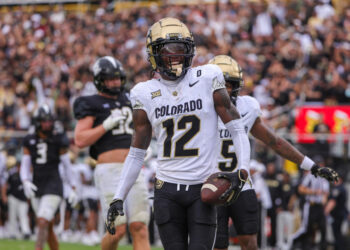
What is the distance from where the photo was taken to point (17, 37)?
2227cm

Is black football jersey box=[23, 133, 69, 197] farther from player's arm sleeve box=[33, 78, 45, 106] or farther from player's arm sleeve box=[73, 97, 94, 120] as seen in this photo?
player's arm sleeve box=[33, 78, 45, 106]

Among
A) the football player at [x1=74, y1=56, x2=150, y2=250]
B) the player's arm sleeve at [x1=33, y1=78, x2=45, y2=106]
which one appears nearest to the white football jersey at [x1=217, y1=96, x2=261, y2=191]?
the football player at [x1=74, y1=56, x2=150, y2=250]

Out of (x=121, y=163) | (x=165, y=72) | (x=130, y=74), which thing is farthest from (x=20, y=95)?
(x=165, y=72)

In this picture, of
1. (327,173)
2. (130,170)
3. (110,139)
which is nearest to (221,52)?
(110,139)

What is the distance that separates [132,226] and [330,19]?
457 inches

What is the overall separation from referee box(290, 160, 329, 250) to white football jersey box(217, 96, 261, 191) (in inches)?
279

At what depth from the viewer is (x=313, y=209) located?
43.4 ft

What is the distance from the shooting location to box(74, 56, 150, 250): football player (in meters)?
6.77

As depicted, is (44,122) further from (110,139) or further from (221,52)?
(221,52)

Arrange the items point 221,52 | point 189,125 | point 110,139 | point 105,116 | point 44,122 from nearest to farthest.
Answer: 1. point 189,125
2. point 110,139
3. point 105,116
4. point 44,122
5. point 221,52

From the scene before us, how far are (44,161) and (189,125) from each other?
506 cm

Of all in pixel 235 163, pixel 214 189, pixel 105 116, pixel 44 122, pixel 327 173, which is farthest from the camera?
pixel 44 122

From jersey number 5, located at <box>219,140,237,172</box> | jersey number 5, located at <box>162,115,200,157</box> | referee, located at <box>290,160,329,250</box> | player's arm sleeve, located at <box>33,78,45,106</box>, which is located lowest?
referee, located at <box>290,160,329,250</box>

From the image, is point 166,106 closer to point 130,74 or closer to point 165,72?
point 165,72
